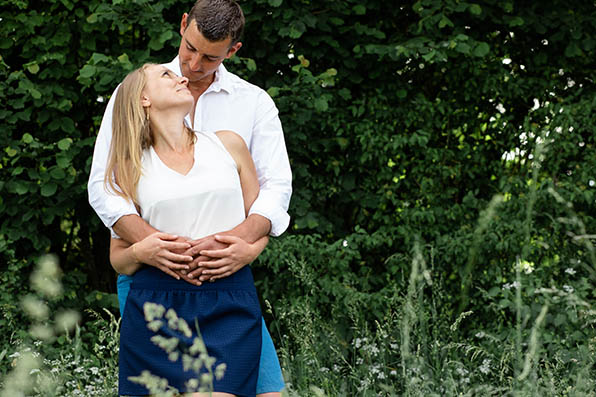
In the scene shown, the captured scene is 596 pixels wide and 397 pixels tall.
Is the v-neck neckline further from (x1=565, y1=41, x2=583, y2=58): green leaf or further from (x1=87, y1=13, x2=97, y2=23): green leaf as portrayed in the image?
(x1=565, y1=41, x2=583, y2=58): green leaf

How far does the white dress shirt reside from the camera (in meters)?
2.66

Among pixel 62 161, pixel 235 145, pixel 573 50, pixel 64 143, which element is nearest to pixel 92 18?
pixel 64 143

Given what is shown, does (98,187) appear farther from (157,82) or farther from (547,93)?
(547,93)

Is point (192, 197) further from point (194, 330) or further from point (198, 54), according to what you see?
point (198, 54)

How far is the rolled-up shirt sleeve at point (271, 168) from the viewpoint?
106 inches

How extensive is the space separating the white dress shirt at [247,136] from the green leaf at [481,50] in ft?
8.11

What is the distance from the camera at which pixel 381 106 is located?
555cm

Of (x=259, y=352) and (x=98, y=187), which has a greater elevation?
(x=98, y=187)

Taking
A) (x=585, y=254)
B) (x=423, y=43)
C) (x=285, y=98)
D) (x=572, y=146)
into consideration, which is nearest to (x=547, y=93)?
(x=572, y=146)

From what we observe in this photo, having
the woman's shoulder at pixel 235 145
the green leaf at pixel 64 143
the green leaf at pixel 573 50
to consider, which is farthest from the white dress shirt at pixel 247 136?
the green leaf at pixel 573 50

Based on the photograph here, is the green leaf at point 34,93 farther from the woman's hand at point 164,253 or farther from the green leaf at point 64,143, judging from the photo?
the woman's hand at point 164,253

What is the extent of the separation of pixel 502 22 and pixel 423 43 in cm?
70

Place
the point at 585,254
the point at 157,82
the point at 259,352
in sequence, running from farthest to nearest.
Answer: the point at 585,254 < the point at 157,82 < the point at 259,352

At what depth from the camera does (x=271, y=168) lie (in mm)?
2852
